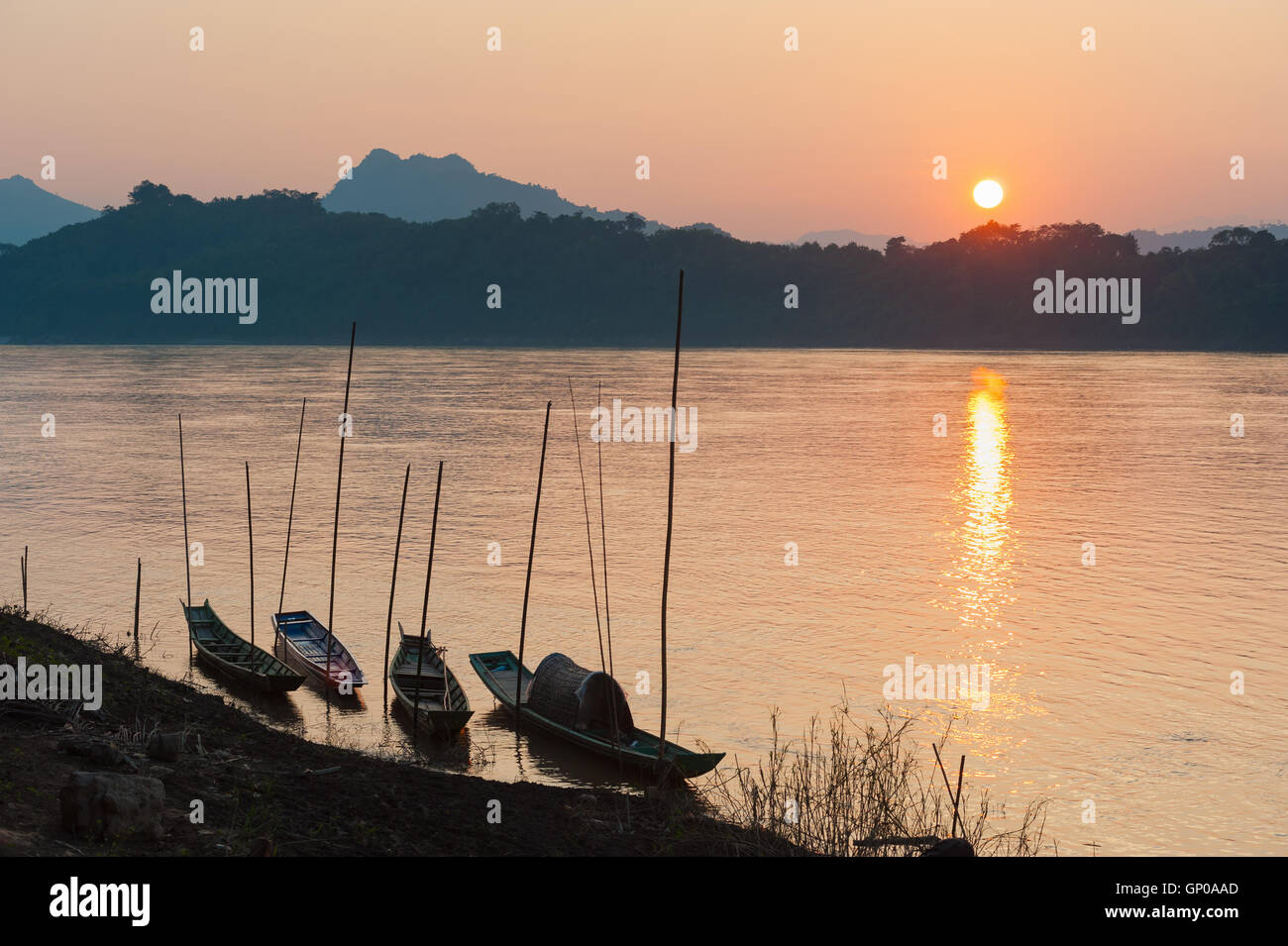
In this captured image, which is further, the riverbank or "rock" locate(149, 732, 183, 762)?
"rock" locate(149, 732, 183, 762)

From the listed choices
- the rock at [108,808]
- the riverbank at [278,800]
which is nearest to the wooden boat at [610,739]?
the riverbank at [278,800]

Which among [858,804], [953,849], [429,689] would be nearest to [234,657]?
[429,689]

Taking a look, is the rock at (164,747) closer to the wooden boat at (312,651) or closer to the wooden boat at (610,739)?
the wooden boat at (610,739)

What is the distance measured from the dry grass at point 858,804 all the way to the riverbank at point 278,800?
72cm

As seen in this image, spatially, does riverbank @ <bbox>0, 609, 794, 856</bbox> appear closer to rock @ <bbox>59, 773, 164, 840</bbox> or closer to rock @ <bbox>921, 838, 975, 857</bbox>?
rock @ <bbox>59, 773, 164, 840</bbox>

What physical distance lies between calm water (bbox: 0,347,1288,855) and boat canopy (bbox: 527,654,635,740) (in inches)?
30.3

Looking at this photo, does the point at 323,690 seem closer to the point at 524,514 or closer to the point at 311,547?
the point at 311,547

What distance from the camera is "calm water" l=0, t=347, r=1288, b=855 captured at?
22.0 m

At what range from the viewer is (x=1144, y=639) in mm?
28766

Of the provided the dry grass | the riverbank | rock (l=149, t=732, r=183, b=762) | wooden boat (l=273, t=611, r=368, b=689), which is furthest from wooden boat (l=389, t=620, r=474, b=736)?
rock (l=149, t=732, r=183, b=762)

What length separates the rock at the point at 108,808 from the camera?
9945mm

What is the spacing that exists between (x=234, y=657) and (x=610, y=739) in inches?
359
